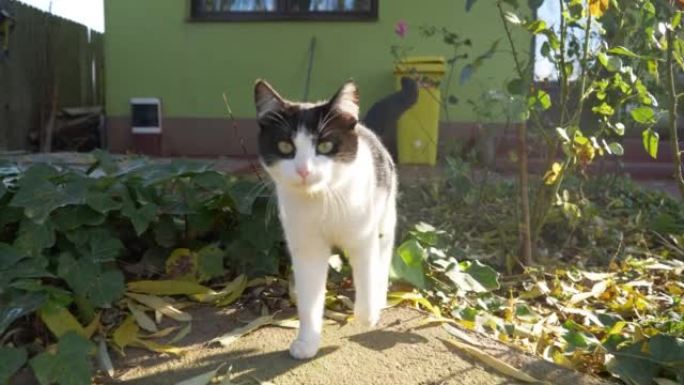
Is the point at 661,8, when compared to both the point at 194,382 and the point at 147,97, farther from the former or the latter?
the point at 147,97

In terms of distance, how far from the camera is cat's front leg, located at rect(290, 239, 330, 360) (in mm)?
1806

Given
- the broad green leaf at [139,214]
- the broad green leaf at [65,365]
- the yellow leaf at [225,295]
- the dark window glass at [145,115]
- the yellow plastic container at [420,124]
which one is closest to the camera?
the broad green leaf at [65,365]

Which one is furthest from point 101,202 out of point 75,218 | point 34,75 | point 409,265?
point 34,75

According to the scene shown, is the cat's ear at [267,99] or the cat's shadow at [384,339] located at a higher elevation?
the cat's ear at [267,99]

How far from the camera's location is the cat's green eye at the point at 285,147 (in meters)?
1.72

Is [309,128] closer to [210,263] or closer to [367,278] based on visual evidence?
[367,278]

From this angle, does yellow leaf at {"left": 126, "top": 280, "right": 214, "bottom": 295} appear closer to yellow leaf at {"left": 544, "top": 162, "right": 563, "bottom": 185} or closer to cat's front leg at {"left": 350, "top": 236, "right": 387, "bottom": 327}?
cat's front leg at {"left": 350, "top": 236, "right": 387, "bottom": 327}

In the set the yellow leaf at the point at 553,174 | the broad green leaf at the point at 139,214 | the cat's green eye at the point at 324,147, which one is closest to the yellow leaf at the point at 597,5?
the yellow leaf at the point at 553,174

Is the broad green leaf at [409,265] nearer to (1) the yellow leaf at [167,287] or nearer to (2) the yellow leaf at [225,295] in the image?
(2) the yellow leaf at [225,295]

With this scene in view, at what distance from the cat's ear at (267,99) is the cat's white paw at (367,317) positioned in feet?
2.27

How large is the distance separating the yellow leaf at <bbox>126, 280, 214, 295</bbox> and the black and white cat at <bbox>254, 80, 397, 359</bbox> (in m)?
0.60

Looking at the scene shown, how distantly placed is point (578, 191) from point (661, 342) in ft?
5.98

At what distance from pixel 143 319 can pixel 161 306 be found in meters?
0.10

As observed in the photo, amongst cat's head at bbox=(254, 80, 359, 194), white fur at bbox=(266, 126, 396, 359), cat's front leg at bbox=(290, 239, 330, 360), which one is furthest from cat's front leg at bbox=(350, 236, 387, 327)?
cat's head at bbox=(254, 80, 359, 194)
